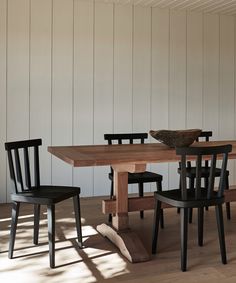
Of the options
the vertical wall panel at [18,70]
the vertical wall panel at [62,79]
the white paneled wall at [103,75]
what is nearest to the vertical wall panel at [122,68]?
the white paneled wall at [103,75]

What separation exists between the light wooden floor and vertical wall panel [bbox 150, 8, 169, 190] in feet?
5.77

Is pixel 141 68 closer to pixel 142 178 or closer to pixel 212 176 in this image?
pixel 142 178

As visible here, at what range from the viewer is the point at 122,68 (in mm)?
4934

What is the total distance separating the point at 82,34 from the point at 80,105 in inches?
33.5

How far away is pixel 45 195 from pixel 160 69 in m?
2.86

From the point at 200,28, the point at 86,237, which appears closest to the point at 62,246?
the point at 86,237

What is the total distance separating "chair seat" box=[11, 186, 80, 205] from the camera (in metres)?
2.71

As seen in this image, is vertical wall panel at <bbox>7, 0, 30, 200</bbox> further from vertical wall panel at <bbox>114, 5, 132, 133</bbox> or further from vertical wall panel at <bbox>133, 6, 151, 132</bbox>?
vertical wall panel at <bbox>133, 6, 151, 132</bbox>

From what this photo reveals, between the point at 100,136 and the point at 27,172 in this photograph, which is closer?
the point at 27,172

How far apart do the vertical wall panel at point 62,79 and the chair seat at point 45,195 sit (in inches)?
66.9

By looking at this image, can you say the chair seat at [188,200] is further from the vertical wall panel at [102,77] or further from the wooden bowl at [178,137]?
the vertical wall panel at [102,77]

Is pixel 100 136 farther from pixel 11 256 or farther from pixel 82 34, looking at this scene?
pixel 11 256

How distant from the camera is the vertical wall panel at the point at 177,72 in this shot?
5.13m

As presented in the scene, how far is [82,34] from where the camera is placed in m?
4.72
